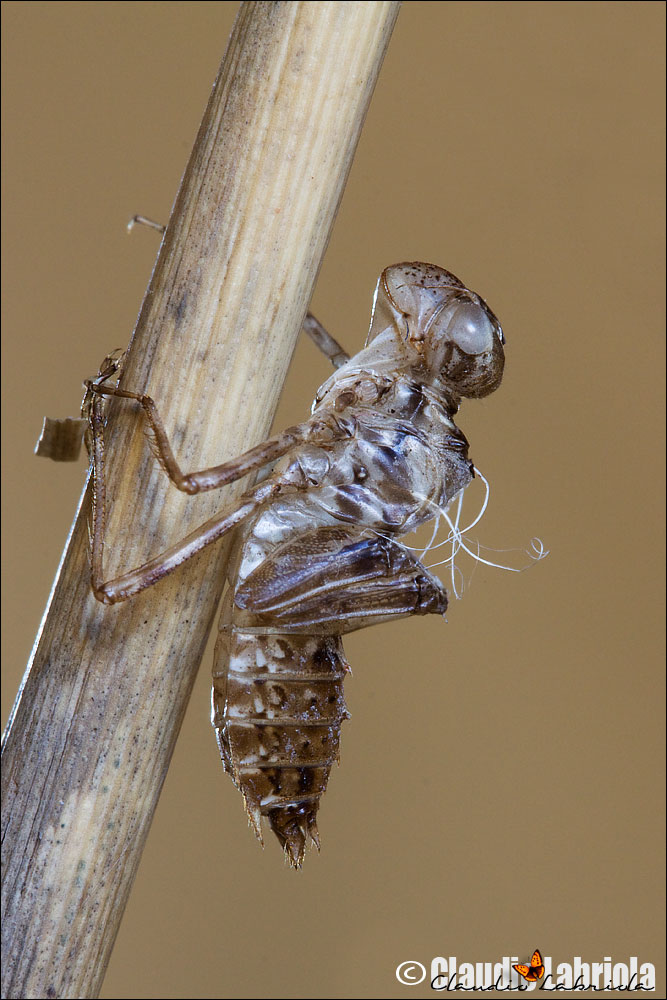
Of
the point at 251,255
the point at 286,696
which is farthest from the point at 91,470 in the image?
the point at 286,696

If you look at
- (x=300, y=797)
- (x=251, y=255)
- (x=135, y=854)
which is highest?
(x=251, y=255)

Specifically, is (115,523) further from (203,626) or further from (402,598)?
(402,598)

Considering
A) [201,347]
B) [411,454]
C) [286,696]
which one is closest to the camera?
[201,347]

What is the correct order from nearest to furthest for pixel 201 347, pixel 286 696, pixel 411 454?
1. pixel 201 347
2. pixel 286 696
3. pixel 411 454

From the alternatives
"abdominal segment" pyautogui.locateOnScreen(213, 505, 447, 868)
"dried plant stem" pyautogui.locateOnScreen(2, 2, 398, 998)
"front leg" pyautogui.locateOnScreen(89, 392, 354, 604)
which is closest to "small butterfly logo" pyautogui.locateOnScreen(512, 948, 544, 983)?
"abdominal segment" pyautogui.locateOnScreen(213, 505, 447, 868)

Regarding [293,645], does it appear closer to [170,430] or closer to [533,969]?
[170,430]

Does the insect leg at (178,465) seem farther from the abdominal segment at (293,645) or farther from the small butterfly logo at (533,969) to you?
the small butterfly logo at (533,969)
